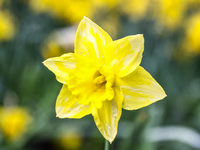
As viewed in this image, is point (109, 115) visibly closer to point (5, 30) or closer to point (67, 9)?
point (5, 30)

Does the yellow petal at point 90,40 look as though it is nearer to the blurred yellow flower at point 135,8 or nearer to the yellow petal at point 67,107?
the yellow petal at point 67,107

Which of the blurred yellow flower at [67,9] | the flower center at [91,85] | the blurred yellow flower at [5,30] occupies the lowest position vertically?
the blurred yellow flower at [5,30]

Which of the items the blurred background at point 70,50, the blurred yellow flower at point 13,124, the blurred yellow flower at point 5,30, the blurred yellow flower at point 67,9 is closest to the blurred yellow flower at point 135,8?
the blurred background at point 70,50

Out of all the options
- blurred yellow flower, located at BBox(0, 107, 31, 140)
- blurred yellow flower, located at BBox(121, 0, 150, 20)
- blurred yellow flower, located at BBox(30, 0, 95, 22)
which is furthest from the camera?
blurred yellow flower, located at BBox(121, 0, 150, 20)

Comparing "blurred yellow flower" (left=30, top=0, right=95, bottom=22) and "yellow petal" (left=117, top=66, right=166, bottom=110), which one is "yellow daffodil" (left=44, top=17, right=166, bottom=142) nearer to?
"yellow petal" (left=117, top=66, right=166, bottom=110)

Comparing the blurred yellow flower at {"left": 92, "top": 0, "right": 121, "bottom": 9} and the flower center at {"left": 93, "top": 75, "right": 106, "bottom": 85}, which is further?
the blurred yellow flower at {"left": 92, "top": 0, "right": 121, "bottom": 9}

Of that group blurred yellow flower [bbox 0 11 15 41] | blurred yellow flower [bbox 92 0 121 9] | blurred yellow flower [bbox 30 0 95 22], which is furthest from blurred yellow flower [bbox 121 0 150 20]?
blurred yellow flower [bbox 0 11 15 41]

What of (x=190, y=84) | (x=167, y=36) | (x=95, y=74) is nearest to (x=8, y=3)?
(x=167, y=36)
